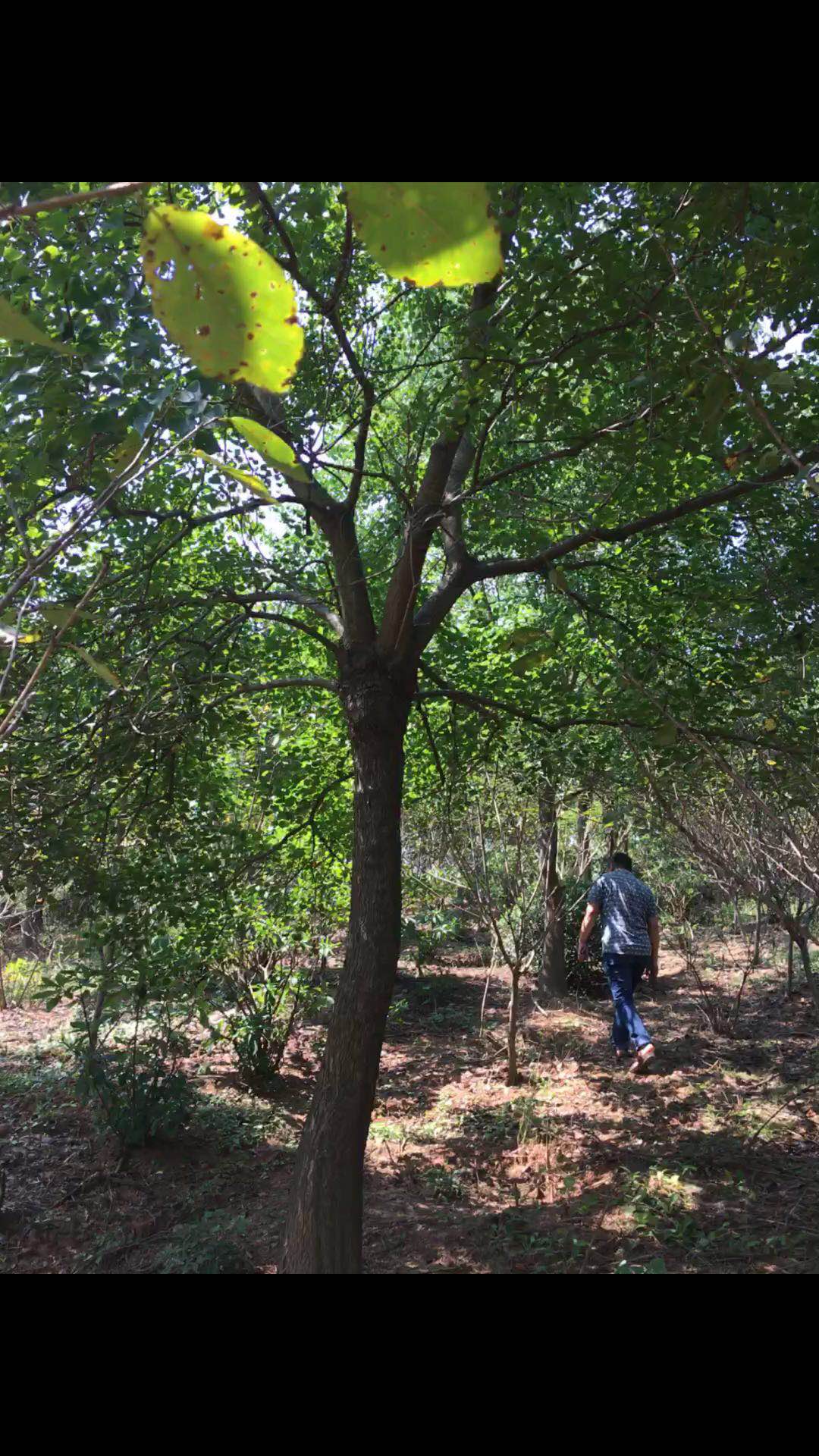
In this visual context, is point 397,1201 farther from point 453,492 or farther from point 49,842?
point 453,492

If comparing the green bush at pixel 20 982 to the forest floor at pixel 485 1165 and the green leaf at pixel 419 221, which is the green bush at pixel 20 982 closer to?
the forest floor at pixel 485 1165

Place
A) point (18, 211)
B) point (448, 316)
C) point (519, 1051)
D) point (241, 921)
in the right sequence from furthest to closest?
point (519, 1051)
point (241, 921)
point (448, 316)
point (18, 211)

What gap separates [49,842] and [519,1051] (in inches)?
206

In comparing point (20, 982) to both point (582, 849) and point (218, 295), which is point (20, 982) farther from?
point (218, 295)

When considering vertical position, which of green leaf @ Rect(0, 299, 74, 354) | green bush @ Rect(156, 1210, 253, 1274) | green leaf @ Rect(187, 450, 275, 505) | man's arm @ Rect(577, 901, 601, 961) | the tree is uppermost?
the tree

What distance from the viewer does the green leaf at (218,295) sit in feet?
1.78

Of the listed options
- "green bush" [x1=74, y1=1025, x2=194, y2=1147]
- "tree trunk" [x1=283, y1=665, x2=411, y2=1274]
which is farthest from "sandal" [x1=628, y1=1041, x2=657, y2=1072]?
"tree trunk" [x1=283, y1=665, x2=411, y2=1274]

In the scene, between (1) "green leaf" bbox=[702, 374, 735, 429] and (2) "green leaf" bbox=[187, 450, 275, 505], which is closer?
(2) "green leaf" bbox=[187, 450, 275, 505]

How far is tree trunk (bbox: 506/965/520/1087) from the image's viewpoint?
6.43 meters

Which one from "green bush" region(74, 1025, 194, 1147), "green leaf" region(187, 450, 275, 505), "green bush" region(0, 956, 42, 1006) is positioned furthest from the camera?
"green bush" region(0, 956, 42, 1006)

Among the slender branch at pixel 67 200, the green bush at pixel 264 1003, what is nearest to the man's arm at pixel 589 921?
the green bush at pixel 264 1003

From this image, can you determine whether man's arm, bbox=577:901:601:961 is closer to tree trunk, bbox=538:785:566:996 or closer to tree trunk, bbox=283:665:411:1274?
tree trunk, bbox=538:785:566:996
